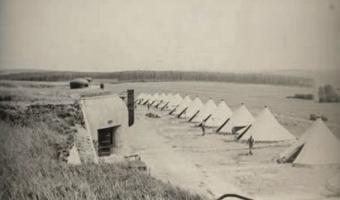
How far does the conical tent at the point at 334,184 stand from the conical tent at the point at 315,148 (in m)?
0.06

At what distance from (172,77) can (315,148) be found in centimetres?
66

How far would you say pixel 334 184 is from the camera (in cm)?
207

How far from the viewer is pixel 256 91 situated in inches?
81.2

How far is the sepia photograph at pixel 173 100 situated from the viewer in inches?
79.3

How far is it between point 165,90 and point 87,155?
1.39 ft

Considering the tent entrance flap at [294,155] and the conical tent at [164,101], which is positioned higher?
the conical tent at [164,101]

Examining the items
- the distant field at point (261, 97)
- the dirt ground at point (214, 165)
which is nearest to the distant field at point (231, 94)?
the distant field at point (261, 97)

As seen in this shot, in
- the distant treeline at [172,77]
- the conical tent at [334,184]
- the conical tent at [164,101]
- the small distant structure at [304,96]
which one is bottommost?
the conical tent at [334,184]

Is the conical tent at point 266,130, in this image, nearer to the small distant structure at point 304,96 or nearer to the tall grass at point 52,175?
the small distant structure at point 304,96

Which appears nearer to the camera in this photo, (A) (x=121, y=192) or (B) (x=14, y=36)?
(A) (x=121, y=192)

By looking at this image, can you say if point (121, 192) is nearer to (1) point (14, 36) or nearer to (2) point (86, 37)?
(2) point (86, 37)

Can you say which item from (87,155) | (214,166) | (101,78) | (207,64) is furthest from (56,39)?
(214,166)

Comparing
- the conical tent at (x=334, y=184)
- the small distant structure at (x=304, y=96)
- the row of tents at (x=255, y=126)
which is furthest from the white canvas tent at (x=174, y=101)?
the conical tent at (x=334, y=184)

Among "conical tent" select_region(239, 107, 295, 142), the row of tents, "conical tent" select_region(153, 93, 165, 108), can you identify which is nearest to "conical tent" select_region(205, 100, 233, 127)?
the row of tents
